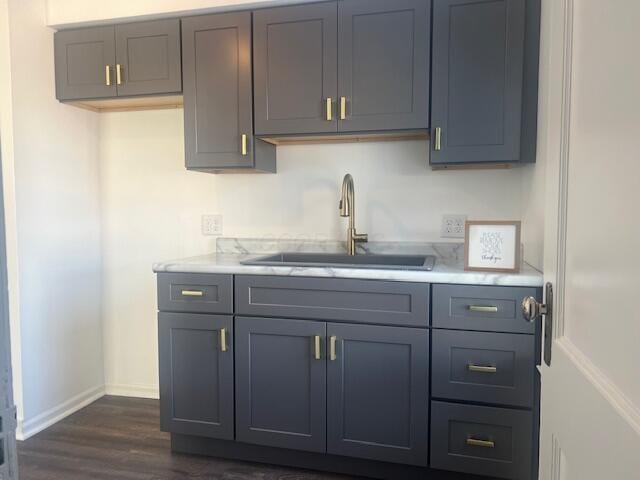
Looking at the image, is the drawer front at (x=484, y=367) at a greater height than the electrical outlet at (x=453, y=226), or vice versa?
the electrical outlet at (x=453, y=226)

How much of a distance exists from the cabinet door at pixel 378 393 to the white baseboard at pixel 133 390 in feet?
4.46

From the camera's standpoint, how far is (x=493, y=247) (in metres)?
1.83

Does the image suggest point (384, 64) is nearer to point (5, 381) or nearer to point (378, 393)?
point (378, 393)

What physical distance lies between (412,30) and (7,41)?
1.92 meters

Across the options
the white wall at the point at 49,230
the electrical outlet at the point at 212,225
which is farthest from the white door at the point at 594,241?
the white wall at the point at 49,230

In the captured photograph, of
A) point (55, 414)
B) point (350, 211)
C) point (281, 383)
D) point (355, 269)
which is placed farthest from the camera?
point (55, 414)

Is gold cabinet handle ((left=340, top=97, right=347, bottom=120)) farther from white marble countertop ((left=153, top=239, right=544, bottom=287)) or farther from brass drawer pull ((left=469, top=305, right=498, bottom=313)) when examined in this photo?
brass drawer pull ((left=469, top=305, right=498, bottom=313))

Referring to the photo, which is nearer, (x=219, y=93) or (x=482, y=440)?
(x=482, y=440)

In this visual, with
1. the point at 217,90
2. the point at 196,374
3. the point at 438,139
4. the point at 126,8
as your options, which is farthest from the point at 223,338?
the point at 126,8

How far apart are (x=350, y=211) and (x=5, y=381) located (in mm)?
1549

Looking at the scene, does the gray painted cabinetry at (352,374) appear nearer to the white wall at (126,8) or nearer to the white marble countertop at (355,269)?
the white marble countertop at (355,269)

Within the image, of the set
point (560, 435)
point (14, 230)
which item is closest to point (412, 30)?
point (560, 435)

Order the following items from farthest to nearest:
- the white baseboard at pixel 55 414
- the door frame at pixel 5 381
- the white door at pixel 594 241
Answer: the white baseboard at pixel 55 414 → the door frame at pixel 5 381 → the white door at pixel 594 241

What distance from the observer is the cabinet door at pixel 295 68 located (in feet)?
6.91
